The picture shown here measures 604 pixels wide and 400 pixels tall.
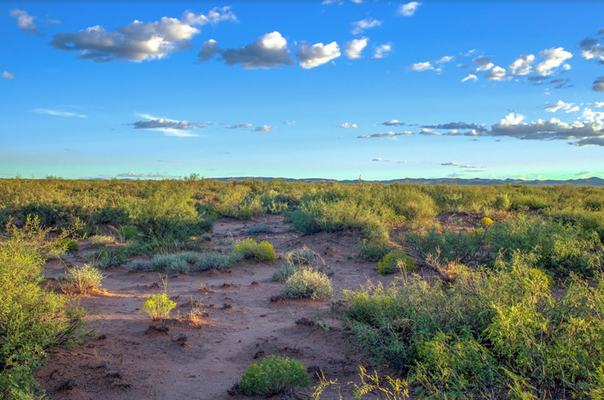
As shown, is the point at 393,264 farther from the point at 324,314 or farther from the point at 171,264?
the point at 171,264

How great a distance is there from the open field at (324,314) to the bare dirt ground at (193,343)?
0.02 meters

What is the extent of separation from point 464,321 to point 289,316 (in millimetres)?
3341

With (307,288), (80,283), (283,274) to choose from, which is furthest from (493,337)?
(80,283)

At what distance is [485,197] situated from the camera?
23.6m

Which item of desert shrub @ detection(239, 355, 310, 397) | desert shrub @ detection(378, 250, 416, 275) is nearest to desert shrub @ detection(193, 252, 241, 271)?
desert shrub @ detection(378, 250, 416, 275)

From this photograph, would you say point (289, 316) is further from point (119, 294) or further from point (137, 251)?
point (137, 251)

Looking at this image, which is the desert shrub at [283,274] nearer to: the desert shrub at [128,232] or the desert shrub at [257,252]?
the desert shrub at [257,252]

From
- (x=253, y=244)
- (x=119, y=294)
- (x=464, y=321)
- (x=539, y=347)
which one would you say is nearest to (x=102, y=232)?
(x=253, y=244)

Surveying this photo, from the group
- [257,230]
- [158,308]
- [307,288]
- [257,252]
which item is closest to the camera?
[158,308]

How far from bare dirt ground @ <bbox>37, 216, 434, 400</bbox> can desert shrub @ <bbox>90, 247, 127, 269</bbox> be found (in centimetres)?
123

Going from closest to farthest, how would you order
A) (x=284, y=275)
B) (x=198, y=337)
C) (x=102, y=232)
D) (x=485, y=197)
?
(x=198, y=337) < (x=284, y=275) < (x=102, y=232) < (x=485, y=197)

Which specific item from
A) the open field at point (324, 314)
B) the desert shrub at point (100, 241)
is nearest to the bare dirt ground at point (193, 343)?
the open field at point (324, 314)

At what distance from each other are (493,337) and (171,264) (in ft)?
27.2

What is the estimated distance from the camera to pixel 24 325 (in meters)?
4.36
